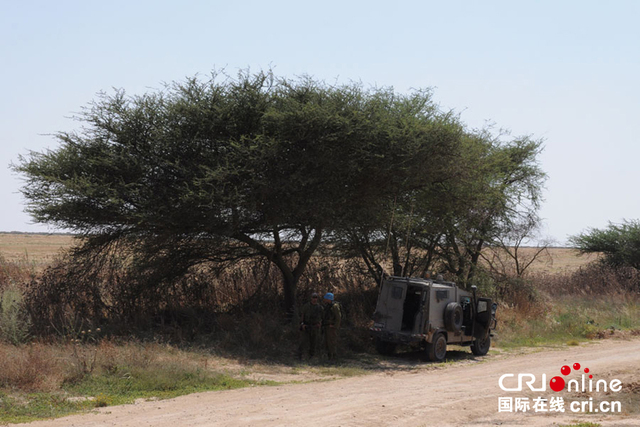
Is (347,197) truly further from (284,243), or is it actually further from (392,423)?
(392,423)

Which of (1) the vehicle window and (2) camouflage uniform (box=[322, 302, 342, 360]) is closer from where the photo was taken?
(2) camouflage uniform (box=[322, 302, 342, 360])

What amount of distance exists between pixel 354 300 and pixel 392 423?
479 inches

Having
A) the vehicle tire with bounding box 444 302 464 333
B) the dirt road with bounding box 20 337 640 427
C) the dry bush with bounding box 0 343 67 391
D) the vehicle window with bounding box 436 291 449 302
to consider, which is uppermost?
the vehicle window with bounding box 436 291 449 302

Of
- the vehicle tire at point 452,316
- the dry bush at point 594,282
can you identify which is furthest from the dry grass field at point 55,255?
the vehicle tire at point 452,316

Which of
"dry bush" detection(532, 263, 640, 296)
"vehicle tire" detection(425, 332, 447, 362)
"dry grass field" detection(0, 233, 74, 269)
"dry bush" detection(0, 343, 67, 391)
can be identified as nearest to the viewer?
"dry bush" detection(0, 343, 67, 391)

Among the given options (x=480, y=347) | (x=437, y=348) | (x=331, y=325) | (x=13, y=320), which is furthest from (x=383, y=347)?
(x=13, y=320)

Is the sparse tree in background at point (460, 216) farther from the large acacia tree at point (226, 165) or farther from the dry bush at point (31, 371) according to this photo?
the dry bush at point (31, 371)

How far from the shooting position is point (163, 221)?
1655cm

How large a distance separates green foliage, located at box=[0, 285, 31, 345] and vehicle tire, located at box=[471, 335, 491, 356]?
12185 mm

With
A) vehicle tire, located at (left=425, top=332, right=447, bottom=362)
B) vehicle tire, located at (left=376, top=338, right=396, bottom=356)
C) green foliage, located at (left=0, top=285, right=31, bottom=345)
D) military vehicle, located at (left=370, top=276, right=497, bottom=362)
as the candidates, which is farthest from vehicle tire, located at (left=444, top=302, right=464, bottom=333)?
green foliage, located at (left=0, top=285, right=31, bottom=345)

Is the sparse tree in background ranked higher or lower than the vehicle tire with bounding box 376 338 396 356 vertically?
higher

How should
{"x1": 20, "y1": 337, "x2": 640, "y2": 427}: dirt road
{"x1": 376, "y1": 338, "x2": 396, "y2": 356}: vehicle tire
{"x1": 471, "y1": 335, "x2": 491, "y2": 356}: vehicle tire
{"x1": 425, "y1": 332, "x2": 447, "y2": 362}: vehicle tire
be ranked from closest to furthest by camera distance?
{"x1": 20, "y1": 337, "x2": 640, "y2": 427}: dirt road
{"x1": 425, "y1": 332, "x2": 447, "y2": 362}: vehicle tire
{"x1": 376, "y1": 338, "x2": 396, "y2": 356}: vehicle tire
{"x1": 471, "y1": 335, "x2": 491, "y2": 356}: vehicle tire

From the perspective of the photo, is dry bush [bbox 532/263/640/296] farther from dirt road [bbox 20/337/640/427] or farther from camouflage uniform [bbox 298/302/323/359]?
camouflage uniform [bbox 298/302/323/359]

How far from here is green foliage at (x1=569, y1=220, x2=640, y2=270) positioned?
3678 centimetres
